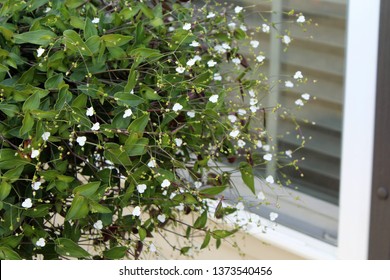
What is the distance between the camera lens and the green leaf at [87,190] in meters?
0.95

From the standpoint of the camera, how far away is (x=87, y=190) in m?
0.95

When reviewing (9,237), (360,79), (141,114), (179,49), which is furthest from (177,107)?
(360,79)

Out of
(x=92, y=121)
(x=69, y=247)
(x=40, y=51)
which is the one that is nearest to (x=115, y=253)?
(x=69, y=247)

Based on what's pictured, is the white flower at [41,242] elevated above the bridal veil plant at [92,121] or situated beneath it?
situated beneath

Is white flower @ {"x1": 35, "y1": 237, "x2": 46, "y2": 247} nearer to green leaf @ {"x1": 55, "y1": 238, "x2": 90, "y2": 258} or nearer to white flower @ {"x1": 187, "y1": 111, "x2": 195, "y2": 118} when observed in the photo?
green leaf @ {"x1": 55, "y1": 238, "x2": 90, "y2": 258}

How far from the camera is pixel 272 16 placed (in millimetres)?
1905

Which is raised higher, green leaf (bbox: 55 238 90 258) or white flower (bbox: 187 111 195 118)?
white flower (bbox: 187 111 195 118)

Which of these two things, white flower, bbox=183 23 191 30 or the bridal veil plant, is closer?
the bridal veil plant

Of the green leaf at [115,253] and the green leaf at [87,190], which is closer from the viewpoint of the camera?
the green leaf at [87,190]

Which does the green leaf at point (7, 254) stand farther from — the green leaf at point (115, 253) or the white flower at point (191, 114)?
the white flower at point (191, 114)

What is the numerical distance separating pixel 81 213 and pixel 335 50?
3.35ft

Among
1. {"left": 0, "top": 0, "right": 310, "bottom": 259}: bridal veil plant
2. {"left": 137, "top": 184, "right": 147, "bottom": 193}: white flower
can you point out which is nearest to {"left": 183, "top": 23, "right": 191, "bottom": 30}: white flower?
{"left": 0, "top": 0, "right": 310, "bottom": 259}: bridal veil plant

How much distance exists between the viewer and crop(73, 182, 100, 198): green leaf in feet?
3.11

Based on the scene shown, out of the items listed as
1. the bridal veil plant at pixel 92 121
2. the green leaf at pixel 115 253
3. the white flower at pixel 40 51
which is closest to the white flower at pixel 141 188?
the bridal veil plant at pixel 92 121
